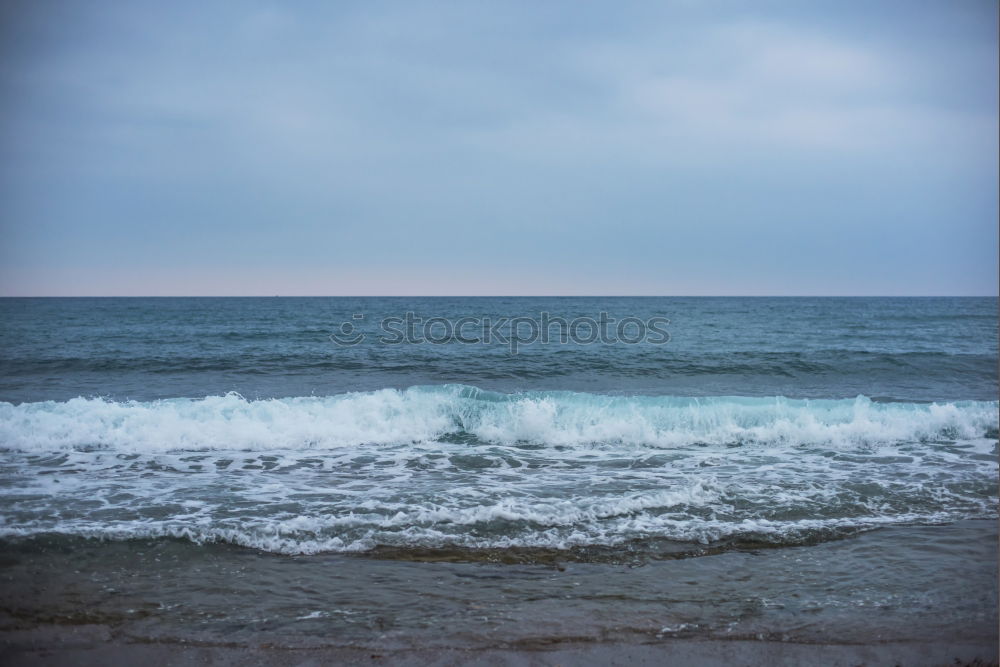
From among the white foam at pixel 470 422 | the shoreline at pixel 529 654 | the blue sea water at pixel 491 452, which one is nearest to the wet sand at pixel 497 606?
the shoreline at pixel 529 654

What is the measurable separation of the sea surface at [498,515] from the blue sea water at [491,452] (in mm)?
59

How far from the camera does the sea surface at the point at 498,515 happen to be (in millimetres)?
4883

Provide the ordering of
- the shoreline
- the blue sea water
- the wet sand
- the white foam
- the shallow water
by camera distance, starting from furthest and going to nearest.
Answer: the white foam < the blue sea water < the shallow water < the wet sand < the shoreline

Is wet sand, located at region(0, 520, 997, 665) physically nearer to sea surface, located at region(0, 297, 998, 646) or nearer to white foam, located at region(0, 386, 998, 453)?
sea surface, located at region(0, 297, 998, 646)

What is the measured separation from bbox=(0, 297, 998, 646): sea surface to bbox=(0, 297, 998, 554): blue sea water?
2.3 inches

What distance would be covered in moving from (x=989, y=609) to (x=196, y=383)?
20.3 metres

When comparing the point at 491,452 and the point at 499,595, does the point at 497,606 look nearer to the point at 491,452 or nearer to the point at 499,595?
the point at 499,595

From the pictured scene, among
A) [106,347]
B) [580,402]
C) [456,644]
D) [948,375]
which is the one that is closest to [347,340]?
[106,347]

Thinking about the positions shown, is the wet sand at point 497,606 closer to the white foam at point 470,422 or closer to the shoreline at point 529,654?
the shoreline at point 529,654

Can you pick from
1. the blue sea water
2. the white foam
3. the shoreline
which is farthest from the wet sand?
the white foam

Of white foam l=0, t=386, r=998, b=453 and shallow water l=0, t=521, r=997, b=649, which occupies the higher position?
white foam l=0, t=386, r=998, b=453

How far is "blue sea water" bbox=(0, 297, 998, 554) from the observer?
696 centimetres

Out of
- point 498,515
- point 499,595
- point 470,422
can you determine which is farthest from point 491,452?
point 499,595

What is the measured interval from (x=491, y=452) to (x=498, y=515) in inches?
146
